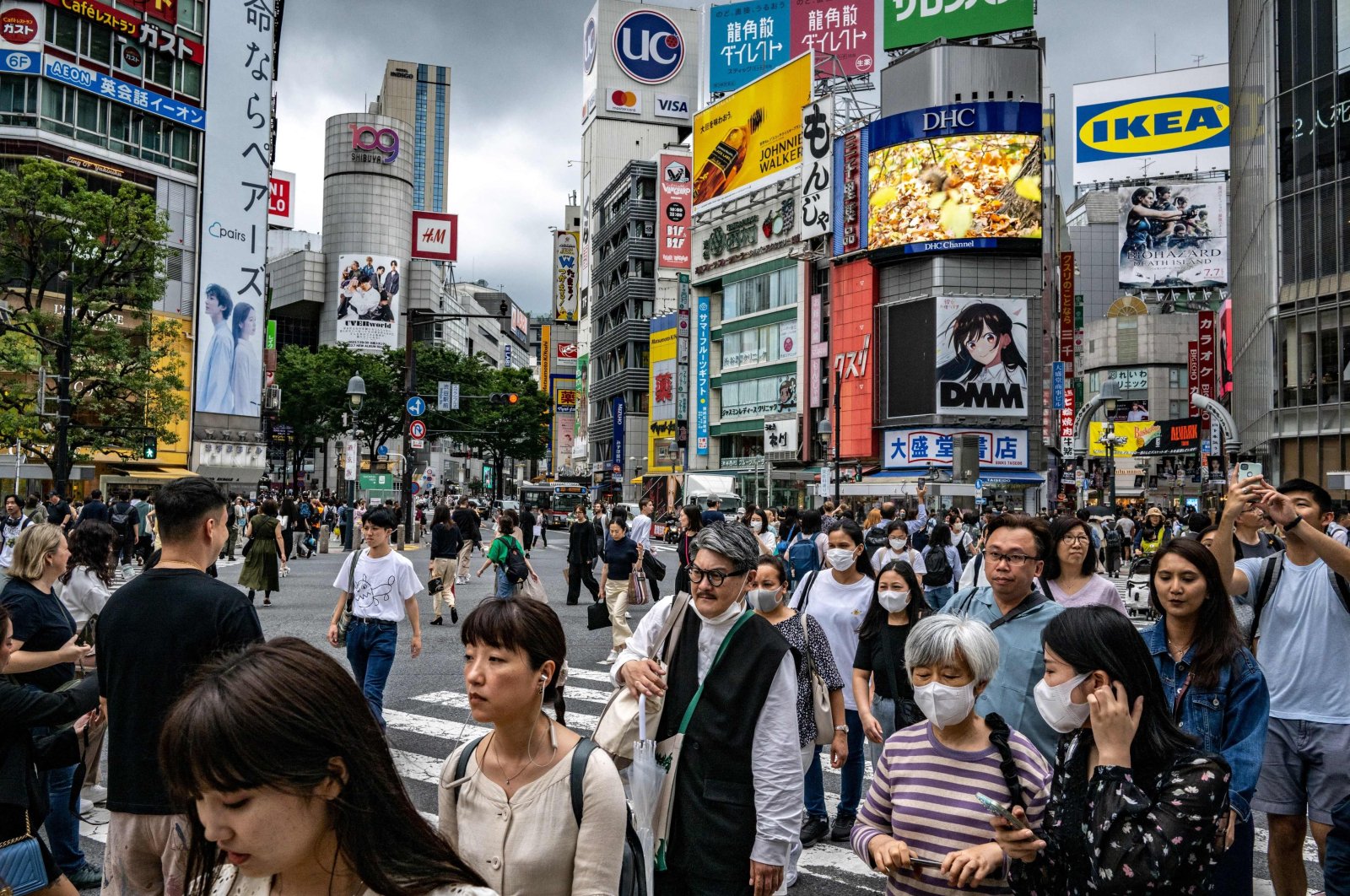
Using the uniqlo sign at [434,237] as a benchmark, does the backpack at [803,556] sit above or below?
below

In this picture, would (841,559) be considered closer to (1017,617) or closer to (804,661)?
(804,661)

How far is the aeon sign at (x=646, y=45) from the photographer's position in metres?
105

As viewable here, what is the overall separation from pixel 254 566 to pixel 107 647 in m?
15.3

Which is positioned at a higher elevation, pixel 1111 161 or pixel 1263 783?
pixel 1111 161

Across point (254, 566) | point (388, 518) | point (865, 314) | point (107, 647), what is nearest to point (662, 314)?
point (865, 314)

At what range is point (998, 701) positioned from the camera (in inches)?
195

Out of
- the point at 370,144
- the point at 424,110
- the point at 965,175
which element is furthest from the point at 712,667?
the point at 424,110

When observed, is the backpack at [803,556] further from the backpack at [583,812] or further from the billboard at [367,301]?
the billboard at [367,301]

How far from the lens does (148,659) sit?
170 inches

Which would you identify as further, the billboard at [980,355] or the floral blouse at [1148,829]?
the billboard at [980,355]

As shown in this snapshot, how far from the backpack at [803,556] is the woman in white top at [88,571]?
8.78 metres

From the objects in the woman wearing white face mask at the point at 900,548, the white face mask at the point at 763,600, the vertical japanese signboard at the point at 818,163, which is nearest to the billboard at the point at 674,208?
the vertical japanese signboard at the point at 818,163

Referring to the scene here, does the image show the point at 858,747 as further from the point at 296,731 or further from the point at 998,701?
the point at 296,731

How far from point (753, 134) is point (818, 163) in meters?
7.47
